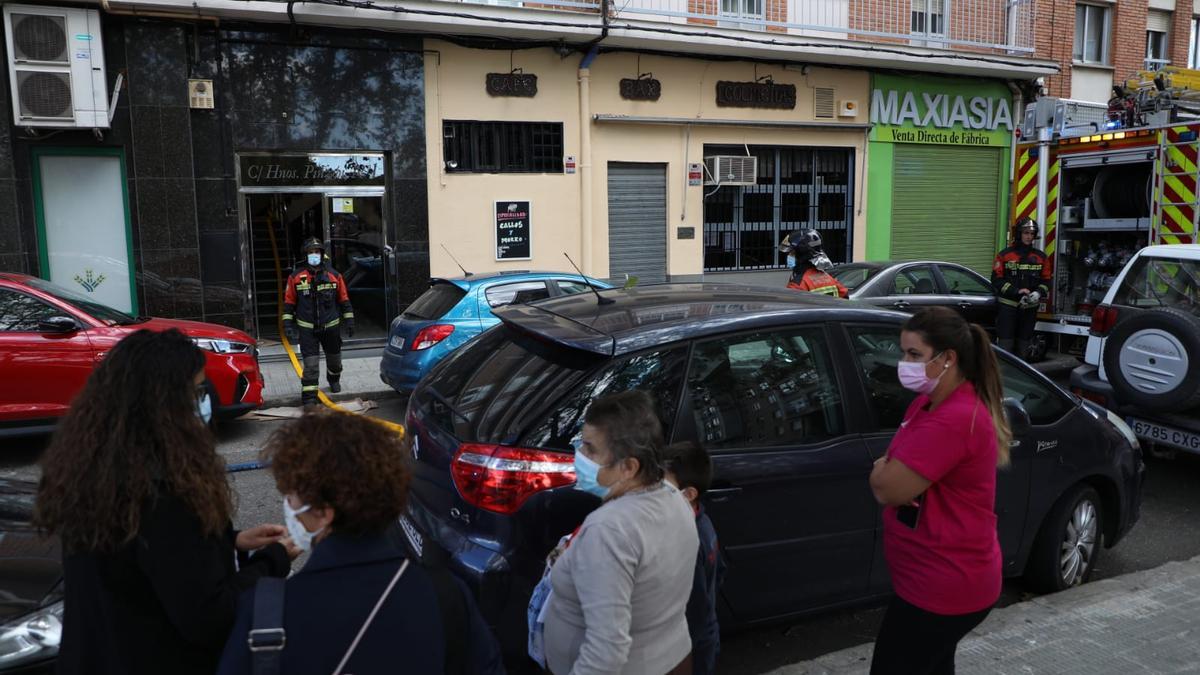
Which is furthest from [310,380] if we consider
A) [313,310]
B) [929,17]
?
[929,17]

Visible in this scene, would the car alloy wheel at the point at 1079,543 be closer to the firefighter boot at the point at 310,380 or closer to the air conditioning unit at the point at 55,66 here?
the firefighter boot at the point at 310,380

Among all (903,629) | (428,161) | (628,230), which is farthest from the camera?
(628,230)

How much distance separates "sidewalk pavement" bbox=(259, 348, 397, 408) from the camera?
10.1 m

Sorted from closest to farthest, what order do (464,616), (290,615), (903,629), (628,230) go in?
(290,615) → (464,616) → (903,629) → (628,230)

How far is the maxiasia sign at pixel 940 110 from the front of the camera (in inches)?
653

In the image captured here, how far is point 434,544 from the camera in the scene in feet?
11.5

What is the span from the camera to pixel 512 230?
45.5ft

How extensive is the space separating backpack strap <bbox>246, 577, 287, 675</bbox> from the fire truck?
10.3 meters

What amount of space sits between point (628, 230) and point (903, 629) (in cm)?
1243

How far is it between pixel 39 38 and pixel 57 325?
548 centimetres

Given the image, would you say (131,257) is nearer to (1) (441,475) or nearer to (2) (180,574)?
(1) (441,475)

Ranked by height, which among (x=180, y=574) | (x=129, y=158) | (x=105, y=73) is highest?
(x=105, y=73)

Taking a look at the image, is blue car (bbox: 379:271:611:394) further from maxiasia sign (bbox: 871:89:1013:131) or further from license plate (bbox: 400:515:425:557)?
maxiasia sign (bbox: 871:89:1013:131)

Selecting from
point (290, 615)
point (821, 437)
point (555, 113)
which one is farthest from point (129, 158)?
point (290, 615)
